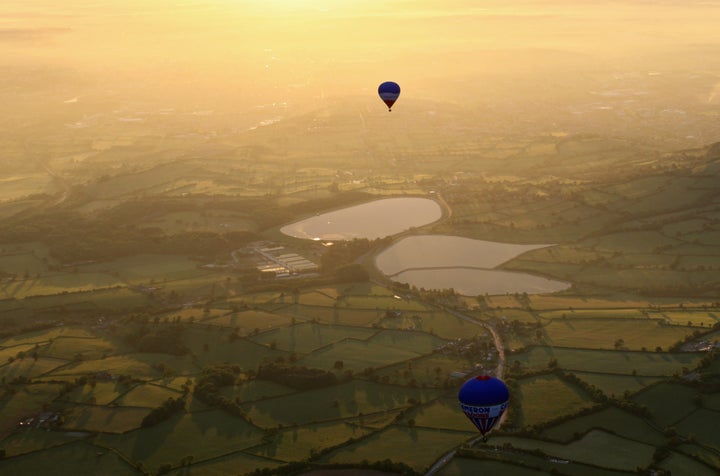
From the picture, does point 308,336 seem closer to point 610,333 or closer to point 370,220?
point 610,333

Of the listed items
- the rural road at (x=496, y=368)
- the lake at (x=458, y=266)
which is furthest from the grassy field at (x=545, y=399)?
the lake at (x=458, y=266)

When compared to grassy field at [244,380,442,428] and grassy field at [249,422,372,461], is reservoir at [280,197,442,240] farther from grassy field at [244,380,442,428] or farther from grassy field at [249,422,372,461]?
grassy field at [249,422,372,461]

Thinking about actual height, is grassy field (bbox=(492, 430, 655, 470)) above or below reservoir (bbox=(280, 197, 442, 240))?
above

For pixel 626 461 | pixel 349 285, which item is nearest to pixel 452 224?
pixel 349 285

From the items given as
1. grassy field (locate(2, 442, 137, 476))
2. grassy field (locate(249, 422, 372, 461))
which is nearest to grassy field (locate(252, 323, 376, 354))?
grassy field (locate(249, 422, 372, 461))

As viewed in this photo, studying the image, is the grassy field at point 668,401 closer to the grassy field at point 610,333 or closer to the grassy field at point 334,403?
the grassy field at point 610,333

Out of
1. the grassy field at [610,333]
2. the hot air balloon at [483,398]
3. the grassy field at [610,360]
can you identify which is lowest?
the grassy field at [610,333]
